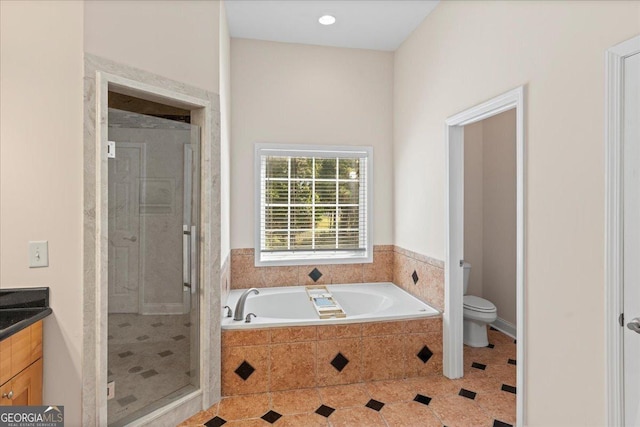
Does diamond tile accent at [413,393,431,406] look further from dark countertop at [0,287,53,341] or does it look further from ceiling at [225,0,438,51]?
ceiling at [225,0,438,51]

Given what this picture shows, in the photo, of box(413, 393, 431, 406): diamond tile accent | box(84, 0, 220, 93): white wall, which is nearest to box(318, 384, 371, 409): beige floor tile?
box(413, 393, 431, 406): diamond tile accent

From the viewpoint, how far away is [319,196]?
3.71m

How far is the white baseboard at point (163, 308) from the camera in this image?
2154mm

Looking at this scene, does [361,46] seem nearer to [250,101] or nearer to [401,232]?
[250,101]

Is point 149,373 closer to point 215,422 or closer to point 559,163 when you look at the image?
point 215,422

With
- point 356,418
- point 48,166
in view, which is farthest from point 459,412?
point 48,166

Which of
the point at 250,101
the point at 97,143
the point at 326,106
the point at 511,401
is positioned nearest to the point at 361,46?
the point at 326,106

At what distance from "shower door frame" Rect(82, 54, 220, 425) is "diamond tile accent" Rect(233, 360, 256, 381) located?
21 cm

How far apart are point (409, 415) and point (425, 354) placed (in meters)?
0.63

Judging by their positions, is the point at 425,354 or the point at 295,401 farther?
the point at 425,354

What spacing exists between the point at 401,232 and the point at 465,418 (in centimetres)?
177

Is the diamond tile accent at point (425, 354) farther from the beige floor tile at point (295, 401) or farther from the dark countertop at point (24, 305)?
the dark countertop at point (24, 305)

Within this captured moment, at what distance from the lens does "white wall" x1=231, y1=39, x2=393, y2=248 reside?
11.6 ft

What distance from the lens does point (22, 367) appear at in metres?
1.58
